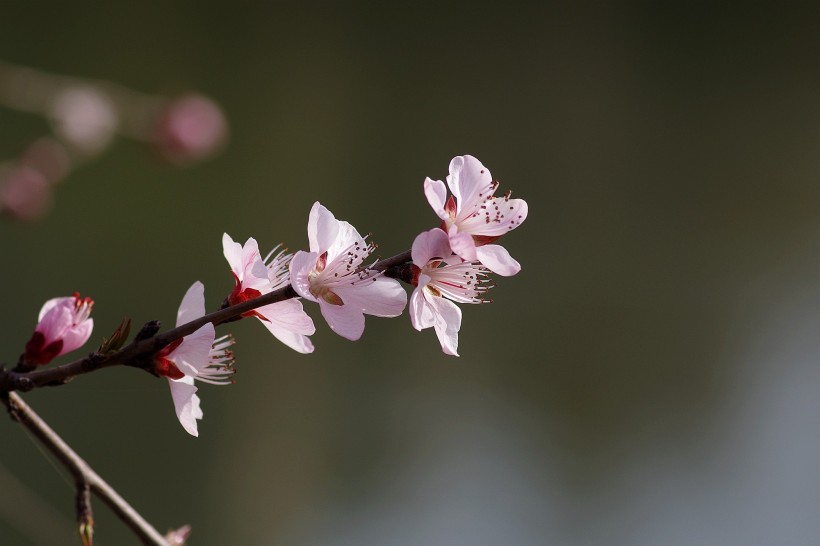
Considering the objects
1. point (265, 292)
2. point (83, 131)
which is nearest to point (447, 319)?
point (265, 292)

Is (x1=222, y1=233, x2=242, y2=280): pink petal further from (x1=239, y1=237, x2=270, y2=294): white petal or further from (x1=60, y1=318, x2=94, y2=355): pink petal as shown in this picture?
(x1=60, y1=318, x2=94, y2=355): pink petal

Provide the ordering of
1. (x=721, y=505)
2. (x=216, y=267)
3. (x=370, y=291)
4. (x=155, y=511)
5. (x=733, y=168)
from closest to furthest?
(x=370, y=291)
(x=155, y=511)
(x=216, y=267)
(x=721, y=505)
(x=733, y=168)

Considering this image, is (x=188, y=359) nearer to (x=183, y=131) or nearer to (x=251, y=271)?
(x=251, y=271)

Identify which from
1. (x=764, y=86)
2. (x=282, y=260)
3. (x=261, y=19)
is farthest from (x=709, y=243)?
(x=282, y=260)

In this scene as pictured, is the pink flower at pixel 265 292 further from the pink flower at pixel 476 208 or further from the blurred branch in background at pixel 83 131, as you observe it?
the blurred branch in background at pixel 83 131

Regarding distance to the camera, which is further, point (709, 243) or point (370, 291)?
point (709, 243)

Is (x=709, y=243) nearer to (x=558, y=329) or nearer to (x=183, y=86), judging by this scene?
(x=558, y=329)

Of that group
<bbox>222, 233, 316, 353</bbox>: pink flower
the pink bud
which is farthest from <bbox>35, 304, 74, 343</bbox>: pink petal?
the pink bud
